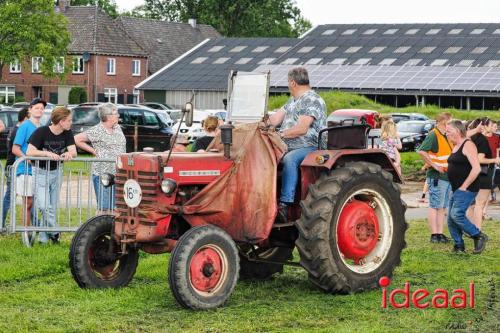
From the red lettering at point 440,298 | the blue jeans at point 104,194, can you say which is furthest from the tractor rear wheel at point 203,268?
the blue jeans at point 104,194

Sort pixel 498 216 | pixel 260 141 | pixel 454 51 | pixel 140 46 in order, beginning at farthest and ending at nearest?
pixel 140 46
pixel 454 51
pixel 498 216
pixel 260 141

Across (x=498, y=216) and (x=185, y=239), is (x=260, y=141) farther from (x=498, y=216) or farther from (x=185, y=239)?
(x=498, y=216)

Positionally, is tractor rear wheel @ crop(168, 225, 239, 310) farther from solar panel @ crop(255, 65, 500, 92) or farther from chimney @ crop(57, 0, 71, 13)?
chimney @ crop(57, 0, 71, 13)

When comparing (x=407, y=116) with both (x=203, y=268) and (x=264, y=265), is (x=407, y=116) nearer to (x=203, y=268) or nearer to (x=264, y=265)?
(x=264, y=265)

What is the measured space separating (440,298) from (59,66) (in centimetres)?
6363

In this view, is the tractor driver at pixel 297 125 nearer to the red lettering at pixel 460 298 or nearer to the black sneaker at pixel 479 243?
the red lettering at pixel 460 298

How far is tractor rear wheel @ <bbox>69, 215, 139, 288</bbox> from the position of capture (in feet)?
30.7

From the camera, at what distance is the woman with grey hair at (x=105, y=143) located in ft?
41.8

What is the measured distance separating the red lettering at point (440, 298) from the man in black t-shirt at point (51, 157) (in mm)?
5093

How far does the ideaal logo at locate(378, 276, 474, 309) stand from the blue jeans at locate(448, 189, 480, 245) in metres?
3.14

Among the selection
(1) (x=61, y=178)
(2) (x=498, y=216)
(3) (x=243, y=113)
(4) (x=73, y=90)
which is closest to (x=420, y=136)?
(2) (x=498, y=216)

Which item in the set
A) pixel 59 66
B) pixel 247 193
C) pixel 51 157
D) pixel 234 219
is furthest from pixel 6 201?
pixel 59 66

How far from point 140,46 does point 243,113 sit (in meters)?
76.2

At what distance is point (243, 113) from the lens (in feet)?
31.9
